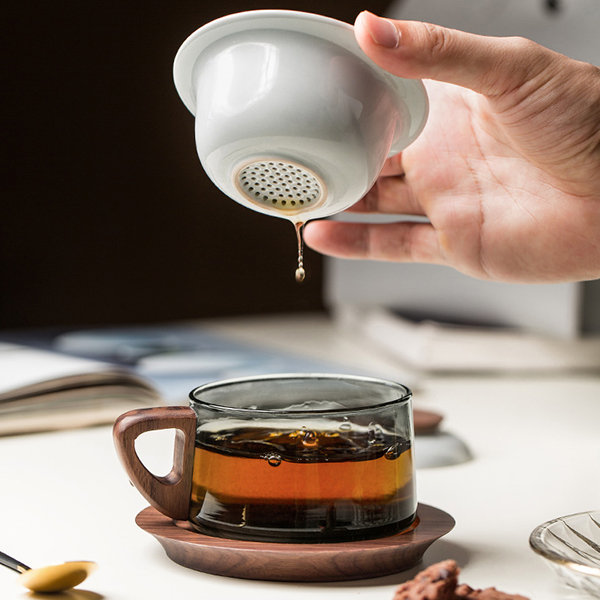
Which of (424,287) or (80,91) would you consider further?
(80,91)

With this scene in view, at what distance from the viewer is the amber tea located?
573 millimetres

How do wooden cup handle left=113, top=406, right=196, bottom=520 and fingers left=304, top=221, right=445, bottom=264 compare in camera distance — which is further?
fingers left=304, top=221, right=445, bottom=264

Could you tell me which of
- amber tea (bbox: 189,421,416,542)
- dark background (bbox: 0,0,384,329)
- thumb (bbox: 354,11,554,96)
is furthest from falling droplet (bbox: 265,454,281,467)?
dark background (bbox: 0,0,384,329)

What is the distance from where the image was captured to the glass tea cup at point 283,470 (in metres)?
0.57

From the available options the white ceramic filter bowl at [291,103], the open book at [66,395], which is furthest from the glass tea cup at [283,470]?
the open book at [66,395]

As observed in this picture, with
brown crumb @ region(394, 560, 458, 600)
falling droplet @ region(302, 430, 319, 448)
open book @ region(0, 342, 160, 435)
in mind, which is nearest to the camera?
brown crumb @ region(394, 560, 458, 600)

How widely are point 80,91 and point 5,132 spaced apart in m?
0.23

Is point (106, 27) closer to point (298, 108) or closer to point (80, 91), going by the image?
point (80, 91)

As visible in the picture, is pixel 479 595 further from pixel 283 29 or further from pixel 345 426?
pixel 283 29

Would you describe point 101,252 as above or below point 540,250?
above

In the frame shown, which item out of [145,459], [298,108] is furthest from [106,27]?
[298,108]

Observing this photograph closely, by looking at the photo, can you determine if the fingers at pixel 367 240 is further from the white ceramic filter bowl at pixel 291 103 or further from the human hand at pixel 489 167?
the white ceramic filter bowl at pixel 291 103

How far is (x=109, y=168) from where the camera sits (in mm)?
2426

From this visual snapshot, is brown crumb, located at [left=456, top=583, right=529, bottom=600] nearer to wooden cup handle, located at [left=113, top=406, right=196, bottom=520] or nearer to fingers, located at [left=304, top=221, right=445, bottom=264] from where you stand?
wooden cup handle, located at [left=113, top=406, right=196, bottom=520]
